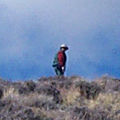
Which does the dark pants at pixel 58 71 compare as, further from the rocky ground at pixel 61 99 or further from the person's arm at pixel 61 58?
the rocky ground at pixel 61 99

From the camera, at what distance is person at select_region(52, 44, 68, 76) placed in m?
19.8

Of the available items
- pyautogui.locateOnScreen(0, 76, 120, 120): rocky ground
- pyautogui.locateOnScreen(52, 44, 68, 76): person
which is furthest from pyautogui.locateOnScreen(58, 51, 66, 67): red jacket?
pyautogui.locateOnScreen(0, 76, 120, 120): rocky ground

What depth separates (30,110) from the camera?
12438mm

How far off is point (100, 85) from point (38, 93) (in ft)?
7.93

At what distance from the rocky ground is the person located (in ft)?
2.44

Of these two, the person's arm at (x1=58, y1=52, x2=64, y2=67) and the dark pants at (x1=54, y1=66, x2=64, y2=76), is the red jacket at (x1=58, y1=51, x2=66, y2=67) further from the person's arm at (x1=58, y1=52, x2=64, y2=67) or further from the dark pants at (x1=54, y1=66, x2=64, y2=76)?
the dark pants at (x1=54, y1=66, x2=64, y2=76)

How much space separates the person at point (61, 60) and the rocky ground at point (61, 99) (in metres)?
0.75

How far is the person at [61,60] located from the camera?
1984 centimetres

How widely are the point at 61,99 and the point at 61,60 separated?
15.7 feet

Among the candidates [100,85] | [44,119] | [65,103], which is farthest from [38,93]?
[44,119]

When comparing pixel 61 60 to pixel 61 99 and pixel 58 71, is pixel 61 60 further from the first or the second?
pixel 61 99

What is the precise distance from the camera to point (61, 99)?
15.2m

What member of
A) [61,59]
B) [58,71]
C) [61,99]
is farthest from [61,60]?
[61,99]

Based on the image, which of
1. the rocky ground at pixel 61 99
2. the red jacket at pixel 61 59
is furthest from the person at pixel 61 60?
the rocky ground at pixel 61 99
